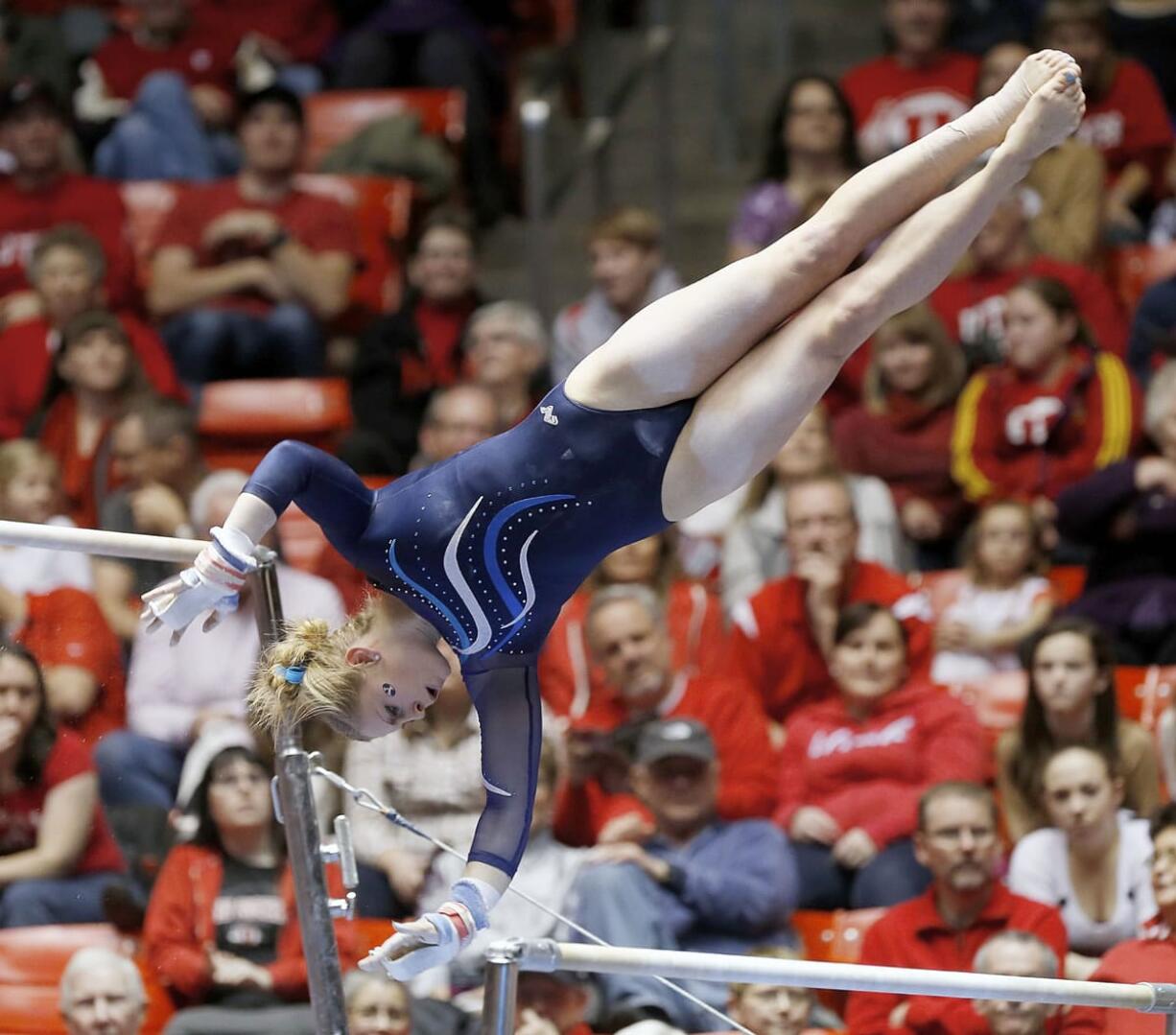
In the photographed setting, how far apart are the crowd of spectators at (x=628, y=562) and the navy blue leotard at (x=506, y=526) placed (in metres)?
0.96

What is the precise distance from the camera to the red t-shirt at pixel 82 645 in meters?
4.79

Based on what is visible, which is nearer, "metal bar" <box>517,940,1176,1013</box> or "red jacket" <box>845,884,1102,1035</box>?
"metal bar" <box>517,940,1176,1013</box>

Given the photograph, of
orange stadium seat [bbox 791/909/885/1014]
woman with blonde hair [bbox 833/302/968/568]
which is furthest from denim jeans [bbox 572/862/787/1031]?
woman with blonde hair [bbox 833/302/968/568]

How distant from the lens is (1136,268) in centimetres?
718

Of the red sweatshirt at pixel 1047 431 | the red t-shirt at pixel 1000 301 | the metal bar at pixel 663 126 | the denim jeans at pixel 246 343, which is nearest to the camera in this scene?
the red sweatshirt at pixel 1047 431

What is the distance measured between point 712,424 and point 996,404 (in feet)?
8.35

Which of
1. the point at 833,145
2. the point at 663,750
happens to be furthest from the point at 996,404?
the point at 663,750

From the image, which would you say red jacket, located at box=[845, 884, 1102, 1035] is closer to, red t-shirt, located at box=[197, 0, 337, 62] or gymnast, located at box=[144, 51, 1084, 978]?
gymnast, located at box=[144, 51, 1084, 978]

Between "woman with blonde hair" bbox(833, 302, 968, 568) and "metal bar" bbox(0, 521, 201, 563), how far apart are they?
9.03 feet

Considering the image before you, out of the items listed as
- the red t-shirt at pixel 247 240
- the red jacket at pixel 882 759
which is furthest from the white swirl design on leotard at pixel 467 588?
the red t-shirt at pixel 247 240

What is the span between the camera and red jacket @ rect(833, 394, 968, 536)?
652 centimetres

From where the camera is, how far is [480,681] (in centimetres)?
411

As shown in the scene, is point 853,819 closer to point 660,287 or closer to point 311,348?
point 660,287

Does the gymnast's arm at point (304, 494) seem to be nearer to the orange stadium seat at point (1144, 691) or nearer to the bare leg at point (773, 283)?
the bare leg at point (773, 283)
